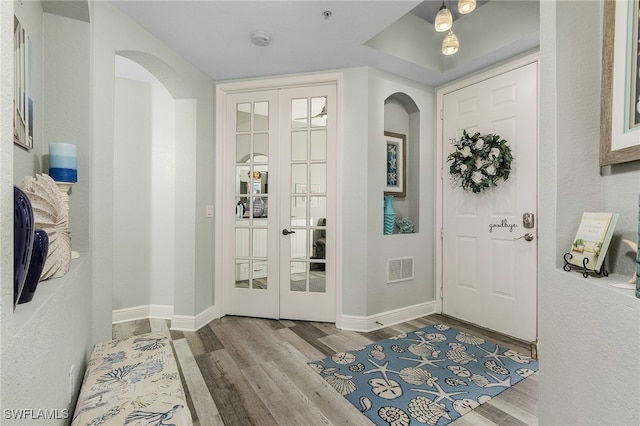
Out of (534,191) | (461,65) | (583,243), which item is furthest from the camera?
(461,65)

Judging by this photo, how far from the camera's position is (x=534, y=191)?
2.66 metres

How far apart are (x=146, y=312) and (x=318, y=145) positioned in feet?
8.68

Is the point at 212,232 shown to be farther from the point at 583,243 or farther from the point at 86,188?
the point at 583,243

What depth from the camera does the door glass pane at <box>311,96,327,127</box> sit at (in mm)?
3135

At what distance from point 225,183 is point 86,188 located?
4.80 ft

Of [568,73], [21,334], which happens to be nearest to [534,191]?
[568,73]

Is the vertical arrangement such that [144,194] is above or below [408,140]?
below

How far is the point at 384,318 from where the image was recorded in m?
3.09

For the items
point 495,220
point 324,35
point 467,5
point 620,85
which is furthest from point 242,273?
point 620,85

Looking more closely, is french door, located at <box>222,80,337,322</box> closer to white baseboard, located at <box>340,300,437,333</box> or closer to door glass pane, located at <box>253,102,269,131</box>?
door glass pane, located at <box>253,102,269,131</box>

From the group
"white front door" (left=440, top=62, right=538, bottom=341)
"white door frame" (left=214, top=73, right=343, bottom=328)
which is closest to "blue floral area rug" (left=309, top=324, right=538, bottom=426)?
"white front door" (left=440, top=62, right=538, bottom=341)

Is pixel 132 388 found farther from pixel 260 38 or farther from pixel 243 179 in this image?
pixel 260 38

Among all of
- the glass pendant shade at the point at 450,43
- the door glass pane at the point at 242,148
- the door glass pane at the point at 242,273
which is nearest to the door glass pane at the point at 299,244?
the door glass pane at the point at 242,273

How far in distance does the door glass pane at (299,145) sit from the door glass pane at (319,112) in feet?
0.52
